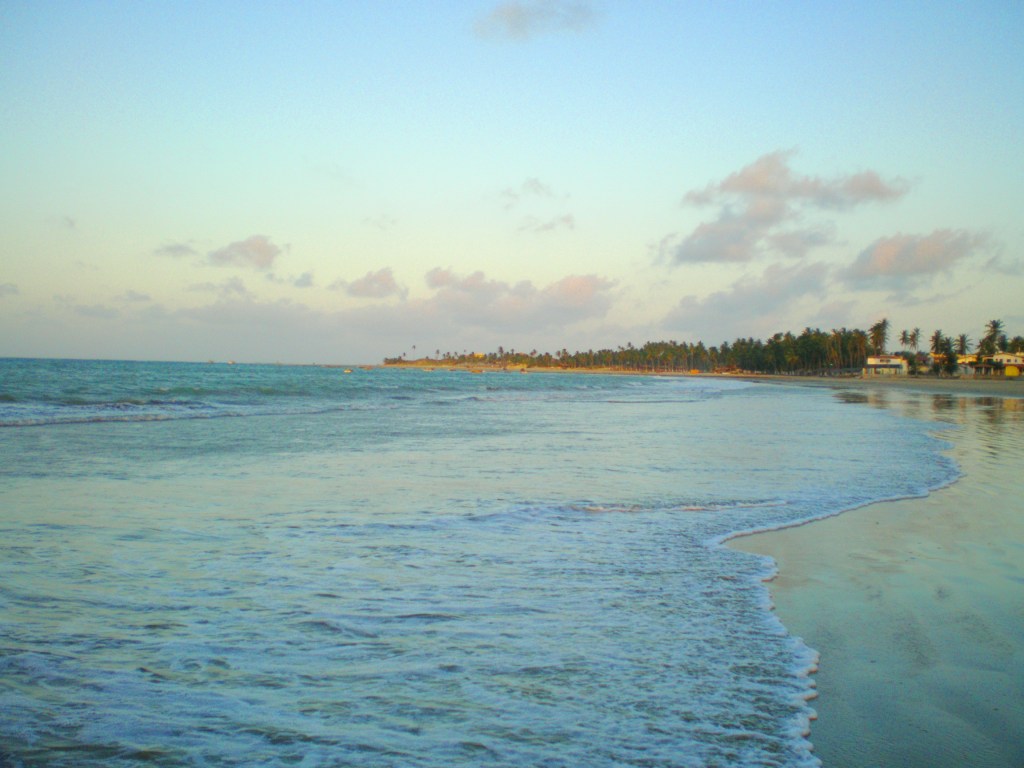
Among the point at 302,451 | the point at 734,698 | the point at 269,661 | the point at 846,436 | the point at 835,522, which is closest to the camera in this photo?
the point at 734,698

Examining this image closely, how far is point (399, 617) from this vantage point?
4660mm

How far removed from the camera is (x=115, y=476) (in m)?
10.7

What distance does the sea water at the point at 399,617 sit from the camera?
315 centimetres

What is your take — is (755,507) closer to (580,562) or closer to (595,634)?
(580,562)

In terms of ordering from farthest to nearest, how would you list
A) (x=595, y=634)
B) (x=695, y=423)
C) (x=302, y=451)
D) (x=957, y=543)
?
(x=695, y=423) → (x=302, y=451) → (x=957, y=543) → (x=595, y=634)

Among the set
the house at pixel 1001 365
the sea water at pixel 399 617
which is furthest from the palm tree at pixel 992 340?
the sea water at pixel 399 617

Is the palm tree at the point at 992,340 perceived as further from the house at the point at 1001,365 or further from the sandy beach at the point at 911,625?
the sandy beach at the point at 911,625

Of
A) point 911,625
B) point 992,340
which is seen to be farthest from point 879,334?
point 911,625

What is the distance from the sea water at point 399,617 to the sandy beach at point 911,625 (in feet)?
0.81

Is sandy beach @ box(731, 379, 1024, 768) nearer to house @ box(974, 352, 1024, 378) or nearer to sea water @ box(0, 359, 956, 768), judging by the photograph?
sea water @ box(0, 359, 956, 768)

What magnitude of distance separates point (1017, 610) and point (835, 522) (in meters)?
3.11

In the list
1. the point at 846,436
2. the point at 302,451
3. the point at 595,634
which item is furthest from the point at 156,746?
the point at 846,436

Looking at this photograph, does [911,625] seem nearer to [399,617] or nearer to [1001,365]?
[399,617]

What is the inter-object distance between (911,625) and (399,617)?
3.41 m
